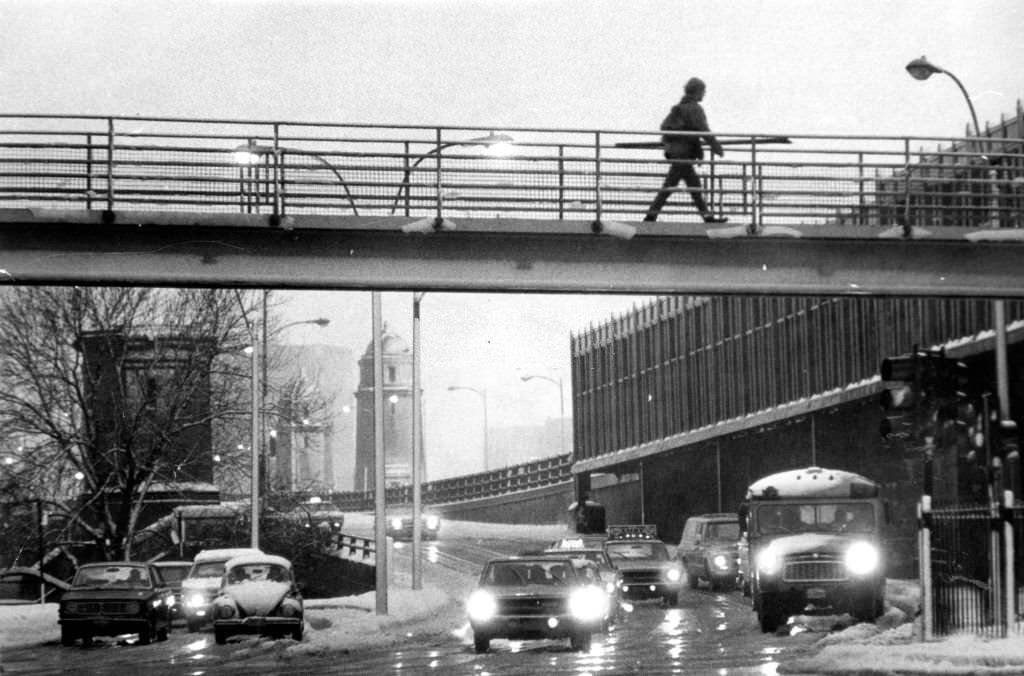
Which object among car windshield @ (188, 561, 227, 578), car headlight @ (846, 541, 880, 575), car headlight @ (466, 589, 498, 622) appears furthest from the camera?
car windshield @ (188, 561, 227, 578)

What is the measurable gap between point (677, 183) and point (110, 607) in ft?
46.8

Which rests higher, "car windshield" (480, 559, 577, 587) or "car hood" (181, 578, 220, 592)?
"car windshield" (480, 559, 577, 587)

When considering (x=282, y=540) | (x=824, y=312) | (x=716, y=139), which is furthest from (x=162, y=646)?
(x=824, y=312)

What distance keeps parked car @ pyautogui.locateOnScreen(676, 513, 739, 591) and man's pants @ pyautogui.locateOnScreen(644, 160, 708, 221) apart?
2070 cm

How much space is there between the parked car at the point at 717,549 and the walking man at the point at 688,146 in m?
20.7

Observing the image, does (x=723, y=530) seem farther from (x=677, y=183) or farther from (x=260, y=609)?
(x=677, y=183)

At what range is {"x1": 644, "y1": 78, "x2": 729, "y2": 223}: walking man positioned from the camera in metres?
25.9

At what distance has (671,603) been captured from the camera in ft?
135

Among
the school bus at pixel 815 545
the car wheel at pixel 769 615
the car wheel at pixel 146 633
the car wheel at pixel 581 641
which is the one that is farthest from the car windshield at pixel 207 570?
the car wheel at pixel 769 615

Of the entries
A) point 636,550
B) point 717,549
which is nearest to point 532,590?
point 636,550

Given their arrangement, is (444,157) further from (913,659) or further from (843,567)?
(843,567)

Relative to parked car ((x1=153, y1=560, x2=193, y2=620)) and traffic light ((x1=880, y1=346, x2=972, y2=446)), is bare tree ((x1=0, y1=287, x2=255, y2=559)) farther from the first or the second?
traffic light ((x1=880, y1=346, x2=972, y2=446))

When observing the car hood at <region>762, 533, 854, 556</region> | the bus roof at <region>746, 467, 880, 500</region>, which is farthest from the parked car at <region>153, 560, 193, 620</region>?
the car hood at <region>762, 533, 854, 556</region>

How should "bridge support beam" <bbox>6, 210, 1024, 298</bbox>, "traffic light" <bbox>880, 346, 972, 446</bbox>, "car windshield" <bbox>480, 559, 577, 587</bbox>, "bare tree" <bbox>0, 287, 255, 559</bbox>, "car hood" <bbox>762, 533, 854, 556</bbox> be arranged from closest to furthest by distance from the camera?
1. "traffic light" <bbox>880, 346, 972, 446</bbox>
2. "bridge support beam" <bbox>6, 210, 1024, 298</bbox>
3. "car windshield" <bbox>480, 559, 577, 587</bbox>
4. "car hood" <bbox>762, 533, 854, 556</bbox>
5. "bare tree" <bbox>0, 287, 255, 559</bbox>
